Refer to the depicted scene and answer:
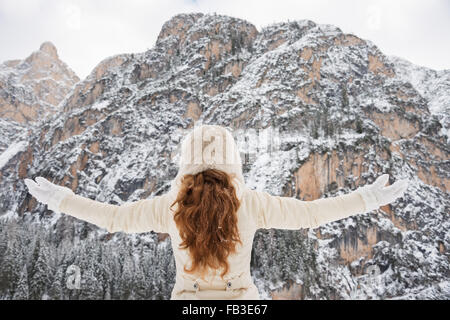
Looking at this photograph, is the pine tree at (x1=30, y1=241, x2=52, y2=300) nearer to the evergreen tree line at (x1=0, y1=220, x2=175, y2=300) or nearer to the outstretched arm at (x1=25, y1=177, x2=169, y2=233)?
the evergreen tree line at (x1=0, y1=220, x2=175, y2=300)

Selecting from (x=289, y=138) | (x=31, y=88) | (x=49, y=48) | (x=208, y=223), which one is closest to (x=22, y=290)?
(x=208, y=223)

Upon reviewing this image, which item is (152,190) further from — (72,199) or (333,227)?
(72,199)

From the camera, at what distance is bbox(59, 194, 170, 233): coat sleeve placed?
1332mm

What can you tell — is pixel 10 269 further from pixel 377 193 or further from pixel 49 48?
pixel 49 48

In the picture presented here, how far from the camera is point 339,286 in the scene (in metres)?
25.1

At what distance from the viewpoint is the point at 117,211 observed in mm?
1348

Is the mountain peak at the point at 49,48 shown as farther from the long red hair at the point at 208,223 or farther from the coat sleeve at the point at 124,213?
the long red hair at the point at 208,223

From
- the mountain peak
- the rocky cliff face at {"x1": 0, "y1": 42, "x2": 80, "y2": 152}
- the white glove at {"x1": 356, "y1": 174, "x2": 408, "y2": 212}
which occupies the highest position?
the mountain peak

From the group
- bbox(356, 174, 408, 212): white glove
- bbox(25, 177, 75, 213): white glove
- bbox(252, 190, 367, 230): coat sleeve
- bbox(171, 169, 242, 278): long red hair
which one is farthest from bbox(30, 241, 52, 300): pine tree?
bbox(356, 174, 408, 212): white glove

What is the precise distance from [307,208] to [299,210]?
1.6 inches

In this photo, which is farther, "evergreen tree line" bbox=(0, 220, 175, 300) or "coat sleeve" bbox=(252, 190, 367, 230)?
"evergreen tree line" bbox=(0, 220, 175, 300)

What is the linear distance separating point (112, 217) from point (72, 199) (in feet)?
0.85

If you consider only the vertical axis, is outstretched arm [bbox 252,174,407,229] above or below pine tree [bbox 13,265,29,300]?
above

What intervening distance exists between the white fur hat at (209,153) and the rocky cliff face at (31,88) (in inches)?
3445
